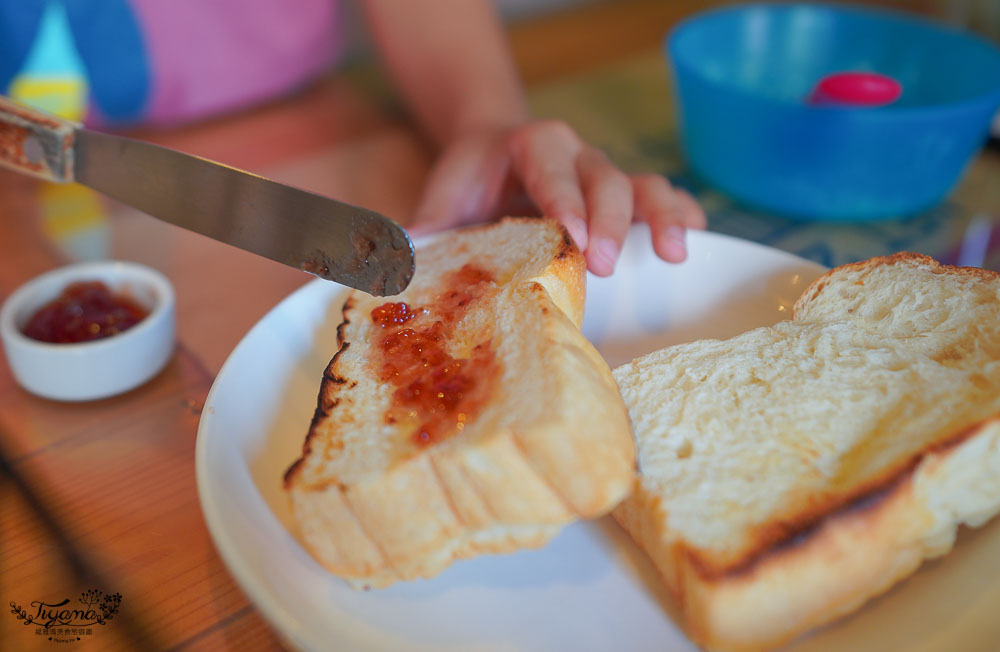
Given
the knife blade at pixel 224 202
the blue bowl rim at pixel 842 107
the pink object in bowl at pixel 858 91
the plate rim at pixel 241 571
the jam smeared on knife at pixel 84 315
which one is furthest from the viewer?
the pink object in bowl at pixel 858 91

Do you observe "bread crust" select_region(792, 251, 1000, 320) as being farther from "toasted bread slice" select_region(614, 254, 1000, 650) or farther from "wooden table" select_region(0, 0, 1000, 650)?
"wooden table" select_region(0, 0, 1000, 650)

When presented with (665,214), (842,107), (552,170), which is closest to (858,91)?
(842,107)

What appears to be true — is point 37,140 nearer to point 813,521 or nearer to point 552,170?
point 552,170

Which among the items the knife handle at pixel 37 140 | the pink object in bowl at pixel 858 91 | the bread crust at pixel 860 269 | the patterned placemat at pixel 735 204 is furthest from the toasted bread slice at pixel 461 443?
the pink object in bowl at pixel 858 91

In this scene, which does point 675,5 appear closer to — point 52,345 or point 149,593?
point 52,345

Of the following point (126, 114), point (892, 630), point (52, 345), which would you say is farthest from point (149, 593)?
point (126, 114)

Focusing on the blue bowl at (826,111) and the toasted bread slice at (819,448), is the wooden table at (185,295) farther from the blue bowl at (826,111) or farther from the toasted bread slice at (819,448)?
the toasted bread slice at (819,448)
